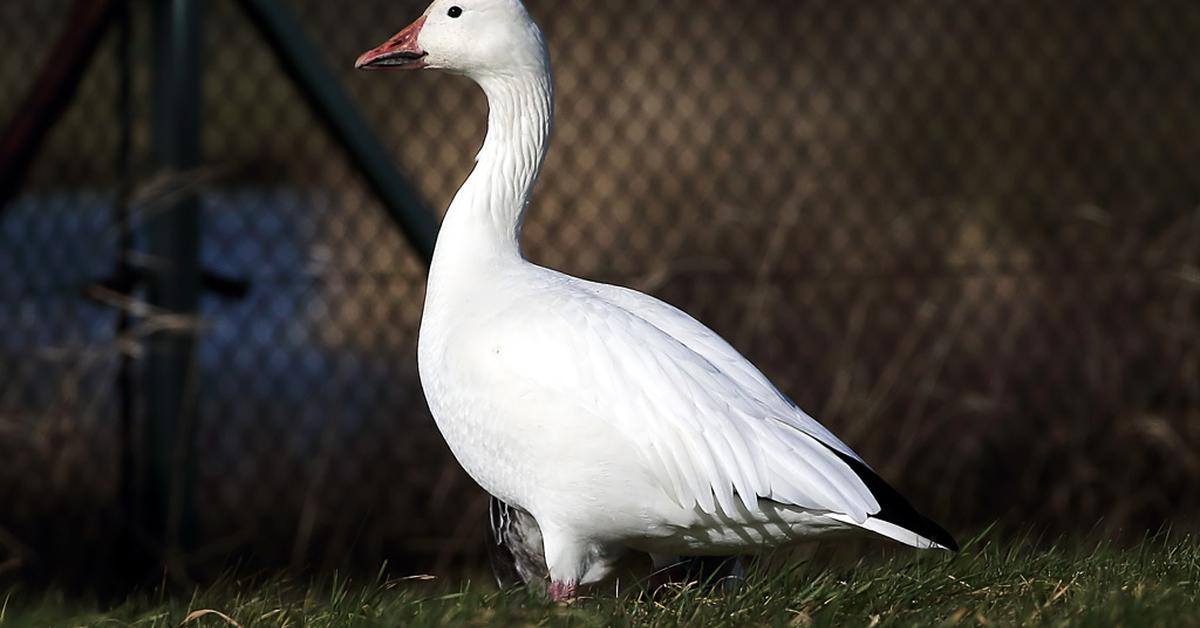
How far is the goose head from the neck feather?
0.11ft

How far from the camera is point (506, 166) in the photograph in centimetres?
370

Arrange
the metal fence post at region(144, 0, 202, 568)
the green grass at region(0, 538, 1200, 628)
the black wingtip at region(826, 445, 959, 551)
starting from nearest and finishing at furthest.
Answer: the green grass at region(0, 538, 1200, 628), the black wingtip at region(826, 445, 959, 551), the metal fence post at region(144, 0, 202, 568)

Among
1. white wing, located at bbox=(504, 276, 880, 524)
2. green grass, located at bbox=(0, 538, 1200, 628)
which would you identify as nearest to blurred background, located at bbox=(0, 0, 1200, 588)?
green grass, located at bbox=(0, 538, 1200, 628)

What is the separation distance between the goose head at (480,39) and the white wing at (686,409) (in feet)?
2.26

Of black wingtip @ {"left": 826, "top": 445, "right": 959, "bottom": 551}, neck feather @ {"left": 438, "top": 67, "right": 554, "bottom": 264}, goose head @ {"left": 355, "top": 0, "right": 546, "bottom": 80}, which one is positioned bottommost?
black wingtip @ {"left": 826, "top": 445, "right": 959, "bottom": 551}

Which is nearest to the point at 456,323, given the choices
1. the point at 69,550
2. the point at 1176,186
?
the point at 69,550

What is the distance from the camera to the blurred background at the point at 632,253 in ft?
15.5

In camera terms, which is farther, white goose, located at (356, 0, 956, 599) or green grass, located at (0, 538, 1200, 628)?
white goose, located at (356, 0, 956, 599)

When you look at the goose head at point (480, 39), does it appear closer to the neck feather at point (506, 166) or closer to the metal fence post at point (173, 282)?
the neck feather at point (506, 166)

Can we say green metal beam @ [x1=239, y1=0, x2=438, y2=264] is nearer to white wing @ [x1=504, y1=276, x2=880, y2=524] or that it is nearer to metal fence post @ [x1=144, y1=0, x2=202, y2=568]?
metal fence post @ [x1=144, y1=0, x2=202, y2=568]

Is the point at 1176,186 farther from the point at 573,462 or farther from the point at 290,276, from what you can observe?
the point at 573,462

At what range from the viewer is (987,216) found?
6.66 metres

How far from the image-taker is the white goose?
9.83ft

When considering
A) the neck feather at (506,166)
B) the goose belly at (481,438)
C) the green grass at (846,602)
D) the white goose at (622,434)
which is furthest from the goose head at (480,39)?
the green grass at (846,602)
